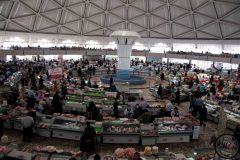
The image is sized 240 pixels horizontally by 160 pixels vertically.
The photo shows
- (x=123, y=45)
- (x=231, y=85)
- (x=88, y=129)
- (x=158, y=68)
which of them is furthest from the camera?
(x=158, y=68)

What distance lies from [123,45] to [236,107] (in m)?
15.0

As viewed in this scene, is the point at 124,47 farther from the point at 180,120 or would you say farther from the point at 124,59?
the point at 180,120

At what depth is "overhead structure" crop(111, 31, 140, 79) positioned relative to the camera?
31906 mm

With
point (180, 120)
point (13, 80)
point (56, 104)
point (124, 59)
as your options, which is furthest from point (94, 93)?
point (124, 59)

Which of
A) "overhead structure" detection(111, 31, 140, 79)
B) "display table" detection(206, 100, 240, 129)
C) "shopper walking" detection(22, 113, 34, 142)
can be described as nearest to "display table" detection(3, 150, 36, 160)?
"shopper walking" detection(22, 113, 34, 142)

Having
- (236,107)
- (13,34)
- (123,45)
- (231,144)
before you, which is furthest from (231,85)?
(13,34)

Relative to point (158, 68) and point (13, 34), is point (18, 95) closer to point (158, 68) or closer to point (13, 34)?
point (158, 68)

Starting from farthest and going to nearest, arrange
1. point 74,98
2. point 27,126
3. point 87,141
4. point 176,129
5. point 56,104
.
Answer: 1. point 74,98
2. point 56,104
3. point 176,129
4. point 27,126
5. point 87,141

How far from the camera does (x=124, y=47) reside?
3269 centimetres

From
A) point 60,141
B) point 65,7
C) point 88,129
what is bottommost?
point 60,141

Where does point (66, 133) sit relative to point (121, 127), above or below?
below

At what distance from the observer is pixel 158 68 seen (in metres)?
43.6

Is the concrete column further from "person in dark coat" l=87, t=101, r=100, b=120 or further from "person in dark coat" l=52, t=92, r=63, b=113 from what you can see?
"person in dark coat" l=87, t=101, r=100, b=120

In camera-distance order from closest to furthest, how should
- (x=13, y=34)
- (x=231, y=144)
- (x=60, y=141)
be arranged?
(x=231, y=144)
(x=60, y=141)
(x=13, y=34)
